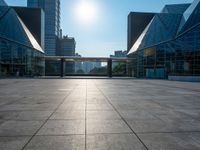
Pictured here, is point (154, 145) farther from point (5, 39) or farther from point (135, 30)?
point (135, 30)

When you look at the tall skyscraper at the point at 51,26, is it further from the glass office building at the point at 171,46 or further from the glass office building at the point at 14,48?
the glass office building at the point at 171,46

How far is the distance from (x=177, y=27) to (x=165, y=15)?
8445 mm

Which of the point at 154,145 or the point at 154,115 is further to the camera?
the point at 154,115

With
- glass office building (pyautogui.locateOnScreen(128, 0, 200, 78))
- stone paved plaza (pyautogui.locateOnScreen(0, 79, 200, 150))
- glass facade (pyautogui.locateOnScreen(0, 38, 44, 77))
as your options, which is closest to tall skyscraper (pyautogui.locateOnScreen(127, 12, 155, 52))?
glass office building (pyautogui.locateOnScreen(128, 0, 200, 78))

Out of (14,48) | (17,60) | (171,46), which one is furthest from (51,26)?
(171,46)

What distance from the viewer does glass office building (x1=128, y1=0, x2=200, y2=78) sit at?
40.9 m

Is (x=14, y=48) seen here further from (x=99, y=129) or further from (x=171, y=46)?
(x=99, y=129)

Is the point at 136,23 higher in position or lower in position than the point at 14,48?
higher

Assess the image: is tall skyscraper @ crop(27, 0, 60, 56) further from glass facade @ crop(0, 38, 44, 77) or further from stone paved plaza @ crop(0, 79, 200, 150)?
stone paved plaza @ crop(0, 79, 200, 150)

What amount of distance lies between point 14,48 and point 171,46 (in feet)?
109

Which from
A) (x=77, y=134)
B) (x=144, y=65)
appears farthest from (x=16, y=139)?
(x=144, y=65)

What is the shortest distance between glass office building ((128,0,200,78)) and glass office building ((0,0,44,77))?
91.5 feet

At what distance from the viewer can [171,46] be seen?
47.2 metres

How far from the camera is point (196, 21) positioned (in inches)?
1588
